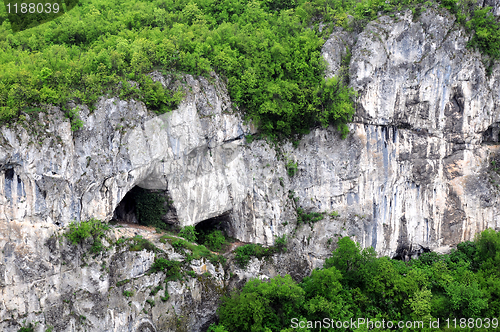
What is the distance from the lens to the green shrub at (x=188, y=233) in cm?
2198

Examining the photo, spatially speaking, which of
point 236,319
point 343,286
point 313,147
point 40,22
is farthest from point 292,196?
point 40,22

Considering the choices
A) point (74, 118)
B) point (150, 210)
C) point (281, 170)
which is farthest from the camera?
point (281, 170)

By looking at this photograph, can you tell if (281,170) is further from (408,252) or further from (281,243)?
(408,252)

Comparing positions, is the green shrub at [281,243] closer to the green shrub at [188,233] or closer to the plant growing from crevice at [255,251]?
the plant growing from crevice at [255,251]

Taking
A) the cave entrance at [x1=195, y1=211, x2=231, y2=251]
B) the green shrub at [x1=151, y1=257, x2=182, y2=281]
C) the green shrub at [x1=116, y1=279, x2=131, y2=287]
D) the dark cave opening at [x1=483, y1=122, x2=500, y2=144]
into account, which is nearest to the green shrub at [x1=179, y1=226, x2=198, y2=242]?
the cave entrance at [x1=195, y1=211, x2=231, y2=251]

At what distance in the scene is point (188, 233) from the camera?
22172 millimetres

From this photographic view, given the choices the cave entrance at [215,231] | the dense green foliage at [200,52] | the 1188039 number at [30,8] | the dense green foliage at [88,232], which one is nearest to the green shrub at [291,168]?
the dense green foliage at [200,52]

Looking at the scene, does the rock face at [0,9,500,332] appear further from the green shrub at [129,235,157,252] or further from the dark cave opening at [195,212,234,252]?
the dark cave opening at [195,212,234,252]

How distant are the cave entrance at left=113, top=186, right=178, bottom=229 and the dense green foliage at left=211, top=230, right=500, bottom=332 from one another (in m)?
4.83

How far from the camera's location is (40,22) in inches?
1018

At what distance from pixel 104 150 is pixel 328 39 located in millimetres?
13519

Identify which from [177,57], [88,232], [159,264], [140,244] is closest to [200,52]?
[177,57]

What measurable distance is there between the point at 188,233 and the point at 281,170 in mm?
5969

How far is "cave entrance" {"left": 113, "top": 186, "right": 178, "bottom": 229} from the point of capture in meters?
22.0
